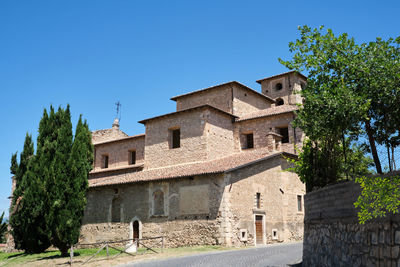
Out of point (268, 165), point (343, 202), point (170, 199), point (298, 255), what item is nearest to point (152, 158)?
point (170, 199)

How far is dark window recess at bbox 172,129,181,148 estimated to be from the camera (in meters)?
25.7

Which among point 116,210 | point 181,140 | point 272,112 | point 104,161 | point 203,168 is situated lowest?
point 116,210

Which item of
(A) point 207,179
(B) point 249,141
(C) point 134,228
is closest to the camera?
(A) point 207,179

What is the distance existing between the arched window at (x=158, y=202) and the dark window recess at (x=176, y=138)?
17.0ft

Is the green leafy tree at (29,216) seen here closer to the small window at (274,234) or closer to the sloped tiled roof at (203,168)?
the sloped tiled roof at (203,168)

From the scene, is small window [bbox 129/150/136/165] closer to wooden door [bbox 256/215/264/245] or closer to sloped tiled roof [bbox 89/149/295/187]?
sloped tiled roof [bbox 89/149/295/187]

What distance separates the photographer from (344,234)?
316 inches

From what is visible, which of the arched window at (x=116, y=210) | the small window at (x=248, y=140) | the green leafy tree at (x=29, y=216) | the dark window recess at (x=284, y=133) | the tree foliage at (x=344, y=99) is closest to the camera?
the tree foliage at (x=344, y=99)

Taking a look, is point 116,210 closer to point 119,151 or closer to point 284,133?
point 119,151

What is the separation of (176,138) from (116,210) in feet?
21.4

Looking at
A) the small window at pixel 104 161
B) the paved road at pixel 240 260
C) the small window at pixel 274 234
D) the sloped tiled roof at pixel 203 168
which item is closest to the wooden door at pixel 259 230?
the small window at pixel 274 234

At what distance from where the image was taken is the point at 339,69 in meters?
10.5

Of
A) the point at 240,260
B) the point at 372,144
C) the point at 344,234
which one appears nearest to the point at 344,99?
the point at 372,144

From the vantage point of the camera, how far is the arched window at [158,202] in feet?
69.1
